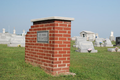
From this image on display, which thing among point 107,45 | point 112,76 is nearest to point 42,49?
point 112,76

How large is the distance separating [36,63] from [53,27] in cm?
178

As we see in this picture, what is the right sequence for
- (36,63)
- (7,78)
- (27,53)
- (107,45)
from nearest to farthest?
(7,78) → (36,63) → (27,53) → (107,45)

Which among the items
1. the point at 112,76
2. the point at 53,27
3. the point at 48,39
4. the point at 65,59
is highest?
the point at 53,27

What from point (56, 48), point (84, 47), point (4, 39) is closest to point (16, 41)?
point (4, 39)

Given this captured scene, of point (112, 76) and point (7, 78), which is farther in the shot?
point (112, 76)

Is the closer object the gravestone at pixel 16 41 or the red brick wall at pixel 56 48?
the red brick wall at pixel 56 48

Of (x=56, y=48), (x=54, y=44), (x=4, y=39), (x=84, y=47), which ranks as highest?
(x=4, y=39)

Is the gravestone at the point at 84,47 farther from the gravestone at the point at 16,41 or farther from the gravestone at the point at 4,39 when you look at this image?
the gravestone at the point at 4,39

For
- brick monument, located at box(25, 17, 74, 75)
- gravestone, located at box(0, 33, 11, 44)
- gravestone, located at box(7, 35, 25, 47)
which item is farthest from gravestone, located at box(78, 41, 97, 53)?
gravestone, located at box(0, 33, 11, 44)

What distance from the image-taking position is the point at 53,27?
193 inches

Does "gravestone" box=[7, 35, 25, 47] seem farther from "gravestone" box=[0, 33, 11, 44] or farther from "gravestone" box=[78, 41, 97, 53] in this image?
"gravestone" box=[78, 41, 97, 53]

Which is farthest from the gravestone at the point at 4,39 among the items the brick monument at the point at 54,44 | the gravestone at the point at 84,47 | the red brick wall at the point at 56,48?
the red brick wall at the point at 56,48

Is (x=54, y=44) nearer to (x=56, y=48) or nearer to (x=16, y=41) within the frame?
(x=56, y=48)

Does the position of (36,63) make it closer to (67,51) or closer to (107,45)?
(67,51)
